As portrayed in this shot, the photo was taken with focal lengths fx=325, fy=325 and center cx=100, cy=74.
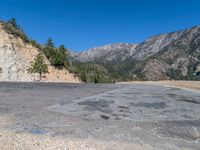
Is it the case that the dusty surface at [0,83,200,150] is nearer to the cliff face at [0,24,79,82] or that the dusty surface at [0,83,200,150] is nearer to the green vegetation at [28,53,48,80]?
the cliff face at [0,24,79,82]

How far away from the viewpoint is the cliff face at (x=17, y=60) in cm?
7401

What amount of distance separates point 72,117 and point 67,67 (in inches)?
3174

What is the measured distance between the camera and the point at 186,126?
52.0 feet

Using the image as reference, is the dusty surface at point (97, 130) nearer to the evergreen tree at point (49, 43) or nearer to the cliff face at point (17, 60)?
the cliff face at point (17, 60)

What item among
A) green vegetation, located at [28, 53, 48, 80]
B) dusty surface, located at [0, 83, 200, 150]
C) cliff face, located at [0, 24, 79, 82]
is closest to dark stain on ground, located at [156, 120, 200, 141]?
dusty surface, located at [0, 83, 200, 150]

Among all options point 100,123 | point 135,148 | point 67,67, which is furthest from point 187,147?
point 67,67

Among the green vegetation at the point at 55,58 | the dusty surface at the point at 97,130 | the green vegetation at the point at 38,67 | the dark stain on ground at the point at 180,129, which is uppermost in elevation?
the green vegetation at the point at 55,58

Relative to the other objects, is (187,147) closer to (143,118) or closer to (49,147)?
(49,147)

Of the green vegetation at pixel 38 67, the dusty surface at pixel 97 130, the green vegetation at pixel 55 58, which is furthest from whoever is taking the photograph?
the green vegetation at pixel 55 58

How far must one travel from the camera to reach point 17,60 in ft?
257

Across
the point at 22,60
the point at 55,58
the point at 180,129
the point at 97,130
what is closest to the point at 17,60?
the point at 22,60

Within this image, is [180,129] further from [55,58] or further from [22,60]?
[55,58]

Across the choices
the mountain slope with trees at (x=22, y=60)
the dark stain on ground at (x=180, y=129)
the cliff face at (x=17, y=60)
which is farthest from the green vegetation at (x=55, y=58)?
the dark stain on ground at (x=180, y=129)

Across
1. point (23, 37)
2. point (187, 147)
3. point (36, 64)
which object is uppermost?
point (23, 37)
